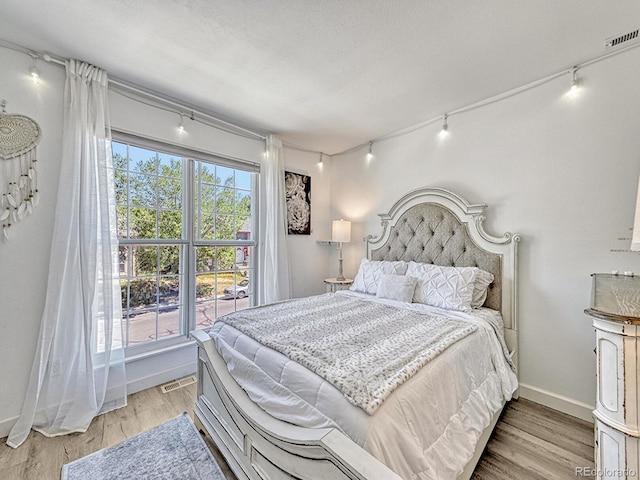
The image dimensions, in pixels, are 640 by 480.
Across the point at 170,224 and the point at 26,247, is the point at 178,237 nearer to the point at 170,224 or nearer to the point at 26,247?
the point at 170,224

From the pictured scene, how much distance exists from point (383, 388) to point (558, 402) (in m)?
2.03

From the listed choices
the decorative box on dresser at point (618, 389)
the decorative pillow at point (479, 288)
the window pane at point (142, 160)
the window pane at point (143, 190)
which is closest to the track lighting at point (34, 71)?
the window pane at point (142, 160)

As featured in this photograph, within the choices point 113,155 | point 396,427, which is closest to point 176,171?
point 113,155

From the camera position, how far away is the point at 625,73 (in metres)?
1.84

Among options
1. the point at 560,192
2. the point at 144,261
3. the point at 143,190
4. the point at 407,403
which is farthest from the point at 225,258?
the point at 560,192

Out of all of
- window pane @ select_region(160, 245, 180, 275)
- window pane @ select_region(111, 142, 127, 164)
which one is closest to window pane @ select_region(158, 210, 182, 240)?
window pane @ select_region(160, 245, 180, 275)

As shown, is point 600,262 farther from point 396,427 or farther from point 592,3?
point 396,427

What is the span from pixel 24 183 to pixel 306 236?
2.67m

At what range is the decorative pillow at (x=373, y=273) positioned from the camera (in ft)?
8.86

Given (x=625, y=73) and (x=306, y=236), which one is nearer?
(x=625, y=73)

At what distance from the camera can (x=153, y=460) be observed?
1.58 m

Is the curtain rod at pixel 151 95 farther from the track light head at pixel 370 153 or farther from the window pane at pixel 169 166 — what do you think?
the track light head at pixel 370 153

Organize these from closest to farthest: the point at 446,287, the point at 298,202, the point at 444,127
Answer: the point at 446,287 < the point at 444,127 < the point at 298,202

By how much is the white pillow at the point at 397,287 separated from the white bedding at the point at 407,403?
0.70 meters
